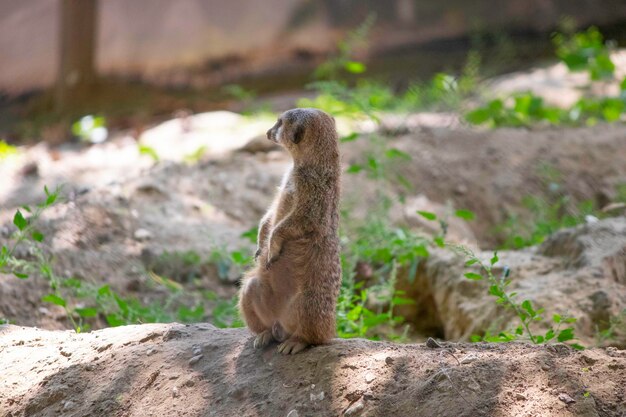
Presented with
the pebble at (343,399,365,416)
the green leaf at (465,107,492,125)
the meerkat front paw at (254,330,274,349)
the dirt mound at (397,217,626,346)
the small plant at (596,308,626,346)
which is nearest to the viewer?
the pebble at (343,399,365,416)

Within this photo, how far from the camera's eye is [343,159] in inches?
249

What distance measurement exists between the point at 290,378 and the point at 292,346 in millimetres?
155

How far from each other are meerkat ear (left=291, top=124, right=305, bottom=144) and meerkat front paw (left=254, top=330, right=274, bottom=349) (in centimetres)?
70

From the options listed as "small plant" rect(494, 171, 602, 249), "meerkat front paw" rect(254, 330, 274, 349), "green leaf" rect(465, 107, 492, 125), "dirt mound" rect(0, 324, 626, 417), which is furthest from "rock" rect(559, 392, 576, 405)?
"green leaf" rect(465, 107, 492, 125)

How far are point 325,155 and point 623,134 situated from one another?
488cm

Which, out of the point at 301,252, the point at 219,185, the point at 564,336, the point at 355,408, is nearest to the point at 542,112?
the point at 219,185

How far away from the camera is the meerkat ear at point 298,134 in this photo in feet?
10.3

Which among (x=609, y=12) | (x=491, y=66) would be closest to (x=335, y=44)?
(x=491, y=66)

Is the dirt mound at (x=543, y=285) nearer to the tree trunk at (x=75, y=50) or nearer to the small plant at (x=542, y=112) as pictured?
the small plant at (x=542, y=112)

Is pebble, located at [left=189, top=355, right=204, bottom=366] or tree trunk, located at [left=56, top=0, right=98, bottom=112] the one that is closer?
pebble, located at [left=189, top=355, right=204, bottom=366]

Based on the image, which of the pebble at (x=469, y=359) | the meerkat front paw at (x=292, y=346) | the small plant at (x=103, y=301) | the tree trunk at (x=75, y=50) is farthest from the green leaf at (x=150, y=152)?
Answer: the pebble at (x=469, y=359)

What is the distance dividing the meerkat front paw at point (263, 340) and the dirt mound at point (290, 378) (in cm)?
3

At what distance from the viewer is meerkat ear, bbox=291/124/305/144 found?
10.3ft

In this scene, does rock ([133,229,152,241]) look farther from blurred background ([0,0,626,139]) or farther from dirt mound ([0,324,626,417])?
blurred background ([0,0,626,139])
